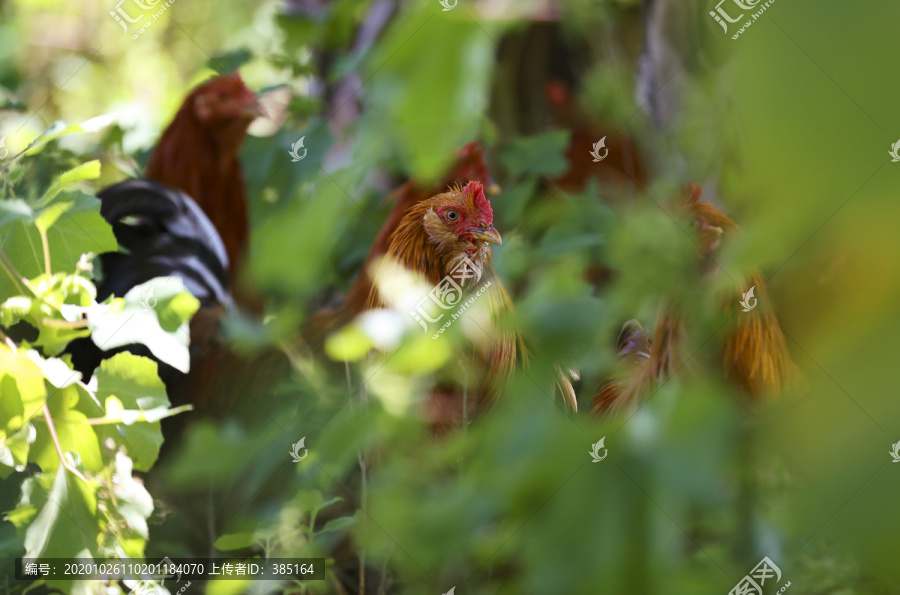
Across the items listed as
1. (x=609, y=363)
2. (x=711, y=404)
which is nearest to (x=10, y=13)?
(x=609, y=363)

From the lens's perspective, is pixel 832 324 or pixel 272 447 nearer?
pixel 832 324

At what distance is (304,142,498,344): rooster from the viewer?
0.62 metres

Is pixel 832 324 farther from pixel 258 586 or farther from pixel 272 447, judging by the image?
pixel 258 586

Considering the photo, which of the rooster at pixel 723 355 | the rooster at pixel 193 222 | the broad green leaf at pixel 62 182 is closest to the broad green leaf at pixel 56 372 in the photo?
the broad green leaf at pixel 62 182

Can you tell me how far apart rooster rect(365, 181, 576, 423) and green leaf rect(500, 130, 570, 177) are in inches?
12.3

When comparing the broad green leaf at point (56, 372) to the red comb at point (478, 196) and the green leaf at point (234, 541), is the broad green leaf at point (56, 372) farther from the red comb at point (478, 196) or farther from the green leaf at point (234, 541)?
the red comb at point (478, 196)

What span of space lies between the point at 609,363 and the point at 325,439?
0.19 meters

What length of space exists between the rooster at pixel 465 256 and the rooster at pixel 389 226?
45mm

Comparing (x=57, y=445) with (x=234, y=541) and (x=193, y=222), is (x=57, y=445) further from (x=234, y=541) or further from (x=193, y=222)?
(x=193, y=222)

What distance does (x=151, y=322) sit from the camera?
0.55 metres

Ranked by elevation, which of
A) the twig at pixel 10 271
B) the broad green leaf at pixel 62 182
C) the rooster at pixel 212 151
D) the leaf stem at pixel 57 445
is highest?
the broad green leaf at pixel 62 182

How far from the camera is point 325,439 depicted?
402 millimetres

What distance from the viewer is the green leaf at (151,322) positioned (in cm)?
54

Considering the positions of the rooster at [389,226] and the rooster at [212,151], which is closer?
the rooster at [389,226]
